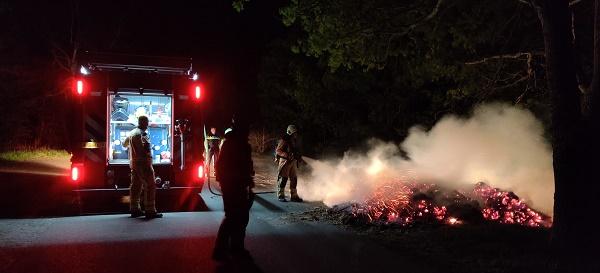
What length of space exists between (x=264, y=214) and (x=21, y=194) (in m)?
6.03

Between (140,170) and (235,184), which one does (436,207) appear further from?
(140,170)

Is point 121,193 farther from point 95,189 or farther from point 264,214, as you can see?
point 264,214

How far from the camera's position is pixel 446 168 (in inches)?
516

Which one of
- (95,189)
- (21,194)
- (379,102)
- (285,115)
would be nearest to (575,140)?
(95,189)

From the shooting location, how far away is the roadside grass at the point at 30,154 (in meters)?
21.7

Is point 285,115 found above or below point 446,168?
above

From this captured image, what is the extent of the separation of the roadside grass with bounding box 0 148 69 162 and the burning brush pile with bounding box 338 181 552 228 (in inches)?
658

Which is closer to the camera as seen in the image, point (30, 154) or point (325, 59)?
point (325, 59)

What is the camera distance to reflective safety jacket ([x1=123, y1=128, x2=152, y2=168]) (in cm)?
962

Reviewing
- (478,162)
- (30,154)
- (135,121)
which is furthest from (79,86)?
(30,154)

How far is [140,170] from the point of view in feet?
31.9

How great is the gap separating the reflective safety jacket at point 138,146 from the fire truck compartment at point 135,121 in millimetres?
939

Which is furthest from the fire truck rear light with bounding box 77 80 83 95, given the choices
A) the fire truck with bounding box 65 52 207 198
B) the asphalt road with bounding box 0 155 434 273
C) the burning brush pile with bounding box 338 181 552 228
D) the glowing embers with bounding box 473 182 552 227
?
the glowing embers with bounding box 473 182 552 227

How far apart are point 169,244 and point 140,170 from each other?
2540 mm
